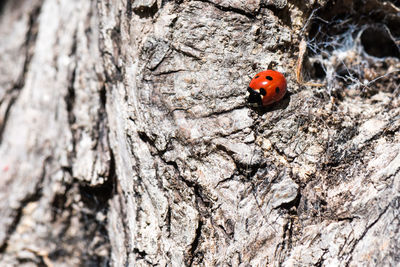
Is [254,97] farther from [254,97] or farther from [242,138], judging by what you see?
[242,138]

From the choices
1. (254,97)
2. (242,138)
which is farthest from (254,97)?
(242,138)

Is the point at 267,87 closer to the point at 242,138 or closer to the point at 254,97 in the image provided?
the point at 254,97

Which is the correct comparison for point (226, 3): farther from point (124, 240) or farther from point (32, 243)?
point (32, 243)

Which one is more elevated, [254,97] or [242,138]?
[254,97]

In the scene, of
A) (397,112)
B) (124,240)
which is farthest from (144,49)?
(397,112)
